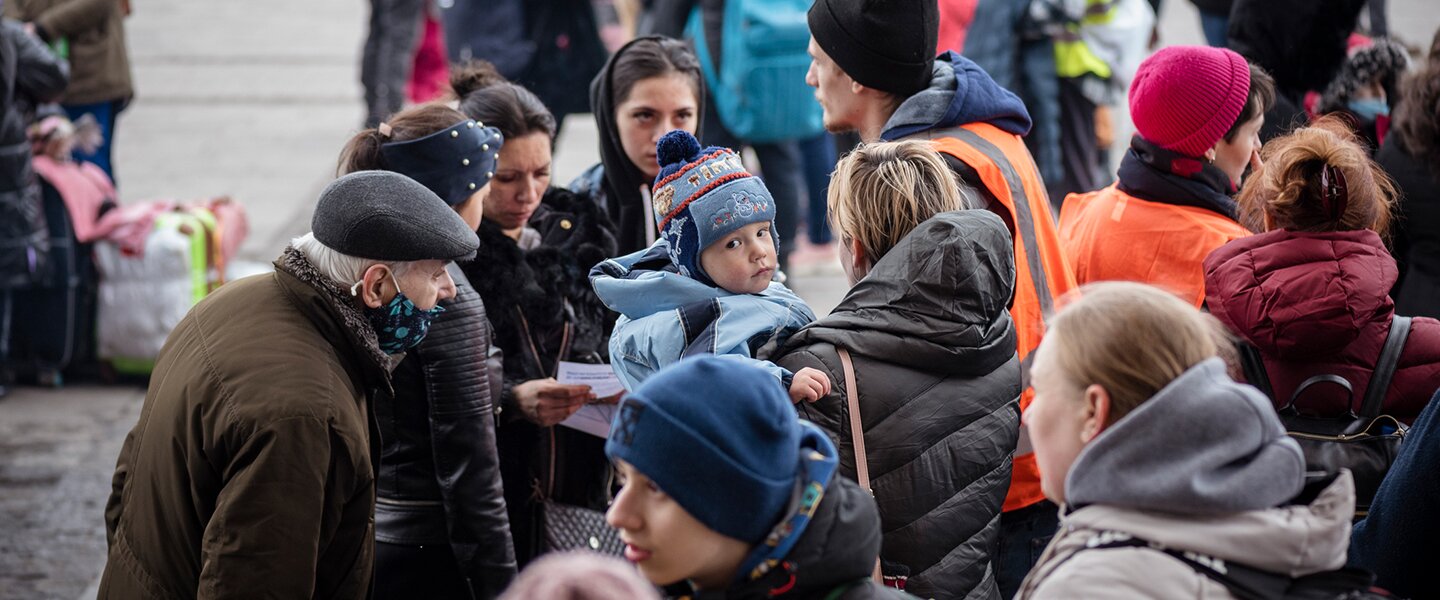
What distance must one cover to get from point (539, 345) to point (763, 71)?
9.71ft

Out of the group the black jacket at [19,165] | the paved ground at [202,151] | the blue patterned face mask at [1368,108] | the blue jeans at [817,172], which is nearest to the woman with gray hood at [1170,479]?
the blue patterned face mask at [1368,108]

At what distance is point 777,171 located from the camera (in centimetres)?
671

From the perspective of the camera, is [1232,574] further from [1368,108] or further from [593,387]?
[1368,108]

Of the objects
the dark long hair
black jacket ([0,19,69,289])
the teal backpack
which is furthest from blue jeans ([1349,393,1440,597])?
black jacket ([0,19,69,289])

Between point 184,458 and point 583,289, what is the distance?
1.36 m

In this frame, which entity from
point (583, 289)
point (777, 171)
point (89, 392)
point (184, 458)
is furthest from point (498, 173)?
point (89, 392)

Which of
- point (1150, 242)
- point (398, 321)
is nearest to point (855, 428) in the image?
point (398, 321)

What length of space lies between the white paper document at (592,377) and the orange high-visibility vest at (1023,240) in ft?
3.36

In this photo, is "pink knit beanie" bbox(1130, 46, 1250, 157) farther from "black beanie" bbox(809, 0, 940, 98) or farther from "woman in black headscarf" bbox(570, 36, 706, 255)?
"woman in black headscarf" bbox(570, 36, 706, 255)

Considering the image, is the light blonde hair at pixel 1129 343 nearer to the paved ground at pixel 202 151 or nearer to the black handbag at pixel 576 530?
the black handbag at pixel 576 530

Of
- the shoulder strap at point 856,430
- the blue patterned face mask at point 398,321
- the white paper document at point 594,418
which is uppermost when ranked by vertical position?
the blue patterned face mask at point 398,321

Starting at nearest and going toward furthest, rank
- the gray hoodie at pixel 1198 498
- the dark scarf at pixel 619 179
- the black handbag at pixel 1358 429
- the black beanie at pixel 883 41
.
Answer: the gray hoodie at pixel 1198 498, the black handbag at pixel 1358 429, the black beanie at pixel 883 41, the dark scarf at pixel 619 179

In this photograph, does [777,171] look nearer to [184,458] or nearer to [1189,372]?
[184,458]

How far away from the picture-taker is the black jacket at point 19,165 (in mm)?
6457
